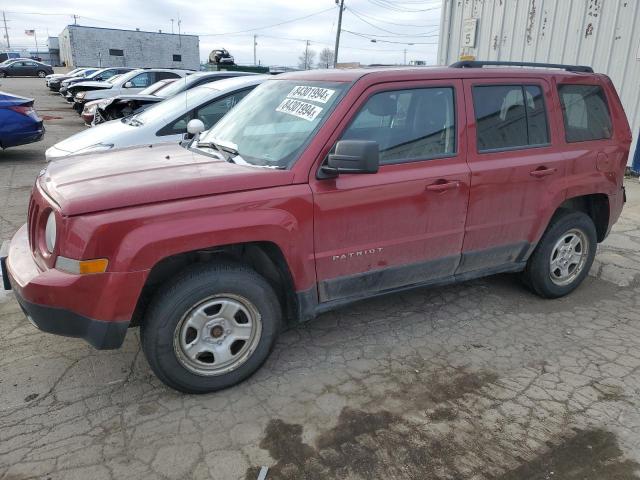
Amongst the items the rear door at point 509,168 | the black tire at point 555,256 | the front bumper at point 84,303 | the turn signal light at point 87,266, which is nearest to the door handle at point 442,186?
the rear door at point 509,168

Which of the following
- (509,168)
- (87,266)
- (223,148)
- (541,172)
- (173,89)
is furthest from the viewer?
(173,89)

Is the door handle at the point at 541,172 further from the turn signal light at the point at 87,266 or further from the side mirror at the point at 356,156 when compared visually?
the turn signal light at the point at 87,266

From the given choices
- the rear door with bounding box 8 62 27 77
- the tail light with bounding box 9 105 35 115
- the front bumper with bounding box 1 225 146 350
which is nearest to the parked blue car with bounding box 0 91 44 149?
the tail light with bounding box 9 105 35 115

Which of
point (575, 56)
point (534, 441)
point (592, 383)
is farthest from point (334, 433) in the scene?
point (575, 56)

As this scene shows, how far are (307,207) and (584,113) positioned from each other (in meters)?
2.66

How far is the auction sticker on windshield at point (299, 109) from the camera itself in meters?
3.32

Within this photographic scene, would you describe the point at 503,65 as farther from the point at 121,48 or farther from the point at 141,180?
the point at 121,48

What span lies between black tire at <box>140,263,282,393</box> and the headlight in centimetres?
59

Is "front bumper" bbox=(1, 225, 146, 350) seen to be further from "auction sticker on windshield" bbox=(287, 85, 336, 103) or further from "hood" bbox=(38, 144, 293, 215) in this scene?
"auction sticker on windshield" bbox=(287, 85, 336, 103)

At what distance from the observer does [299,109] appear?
346 cm

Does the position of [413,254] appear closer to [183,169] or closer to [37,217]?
[183,169]

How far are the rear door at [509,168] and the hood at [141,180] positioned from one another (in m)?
1.48

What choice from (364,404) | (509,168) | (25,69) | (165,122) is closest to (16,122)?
(165,122)

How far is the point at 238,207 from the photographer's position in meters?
2.86
